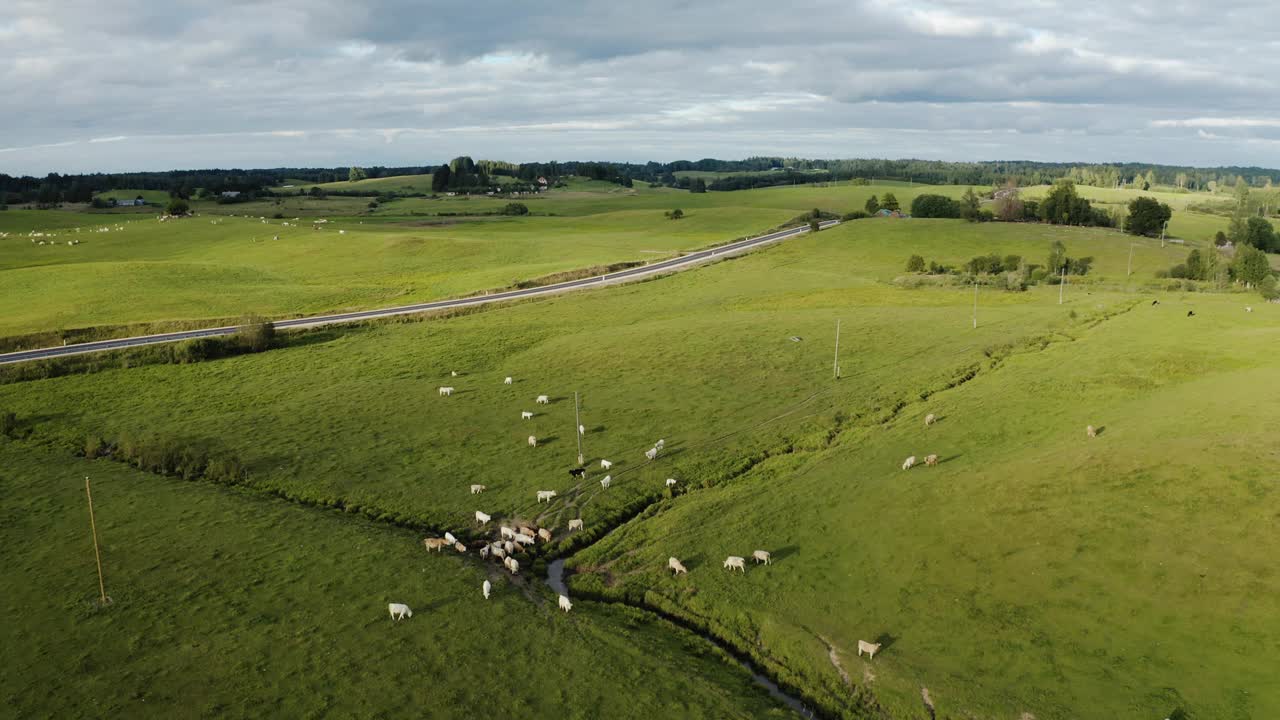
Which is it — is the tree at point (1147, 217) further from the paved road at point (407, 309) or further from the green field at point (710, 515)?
the green field at point (710, 515)

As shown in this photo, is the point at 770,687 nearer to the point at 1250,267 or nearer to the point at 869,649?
the point at 869,649

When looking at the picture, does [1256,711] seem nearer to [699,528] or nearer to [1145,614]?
[1145,614]

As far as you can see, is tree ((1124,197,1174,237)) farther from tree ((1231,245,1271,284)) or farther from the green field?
the green field

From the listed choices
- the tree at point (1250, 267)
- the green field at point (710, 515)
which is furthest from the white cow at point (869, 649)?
the tree at point (1250, 267)

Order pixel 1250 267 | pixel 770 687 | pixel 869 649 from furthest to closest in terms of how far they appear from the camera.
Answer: pixel 1250 267, pixel 869 649, pixel 770 687

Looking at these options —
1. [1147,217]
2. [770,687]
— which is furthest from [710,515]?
[1147,217]

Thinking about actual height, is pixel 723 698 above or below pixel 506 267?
below

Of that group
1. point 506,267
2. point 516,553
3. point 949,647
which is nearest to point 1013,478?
point 949,647
